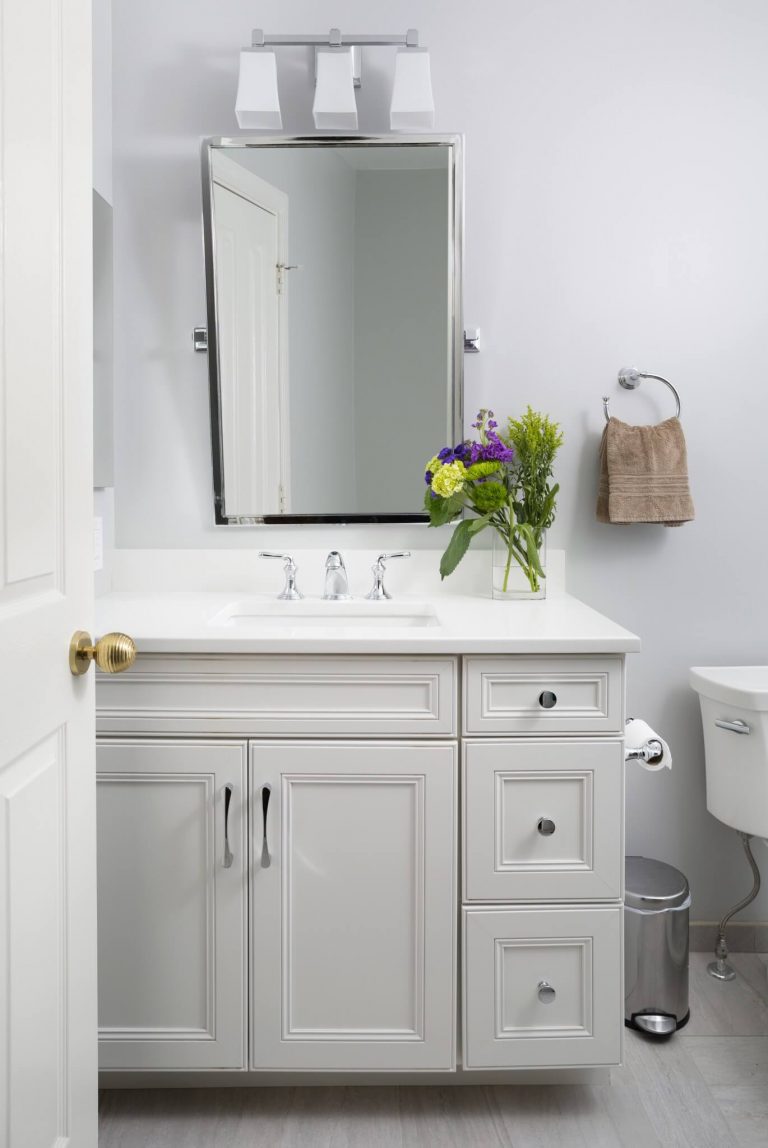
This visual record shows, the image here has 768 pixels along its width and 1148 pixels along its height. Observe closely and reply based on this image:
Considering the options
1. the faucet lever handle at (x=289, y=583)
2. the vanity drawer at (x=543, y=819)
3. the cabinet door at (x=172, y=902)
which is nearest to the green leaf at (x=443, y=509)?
the faucet lever handle at (x=289, y=583)

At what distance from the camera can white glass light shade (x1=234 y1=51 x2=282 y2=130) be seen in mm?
1819

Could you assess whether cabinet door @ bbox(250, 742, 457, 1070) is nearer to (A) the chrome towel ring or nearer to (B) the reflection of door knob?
(B) the reflection of door knob

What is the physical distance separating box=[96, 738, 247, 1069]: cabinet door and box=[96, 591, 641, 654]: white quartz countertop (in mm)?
198

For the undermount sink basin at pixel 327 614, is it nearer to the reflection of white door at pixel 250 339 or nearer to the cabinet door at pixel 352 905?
the reflection of white door at pixel 250 339

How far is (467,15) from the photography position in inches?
76.0

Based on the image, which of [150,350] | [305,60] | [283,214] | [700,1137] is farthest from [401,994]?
[305,60]

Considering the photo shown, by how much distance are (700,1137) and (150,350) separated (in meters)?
1.95

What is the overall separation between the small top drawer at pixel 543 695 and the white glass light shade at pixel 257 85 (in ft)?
4.28

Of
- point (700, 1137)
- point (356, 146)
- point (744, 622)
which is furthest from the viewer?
point (744, 622)

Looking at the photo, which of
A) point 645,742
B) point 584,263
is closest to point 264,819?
point 645,742

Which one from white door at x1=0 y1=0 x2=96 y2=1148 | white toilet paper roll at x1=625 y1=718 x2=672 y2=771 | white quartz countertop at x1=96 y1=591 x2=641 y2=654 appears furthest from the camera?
white toilet paper roll at x1=625 y1=718 x2=672 y2=771

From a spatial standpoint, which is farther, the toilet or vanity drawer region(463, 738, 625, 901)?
the toilet

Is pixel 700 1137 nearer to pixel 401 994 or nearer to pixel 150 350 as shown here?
pixel 401 994

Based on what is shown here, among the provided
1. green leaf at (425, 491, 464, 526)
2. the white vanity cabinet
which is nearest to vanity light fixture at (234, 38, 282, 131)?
green leaf at (425, 491, 464, 526)
